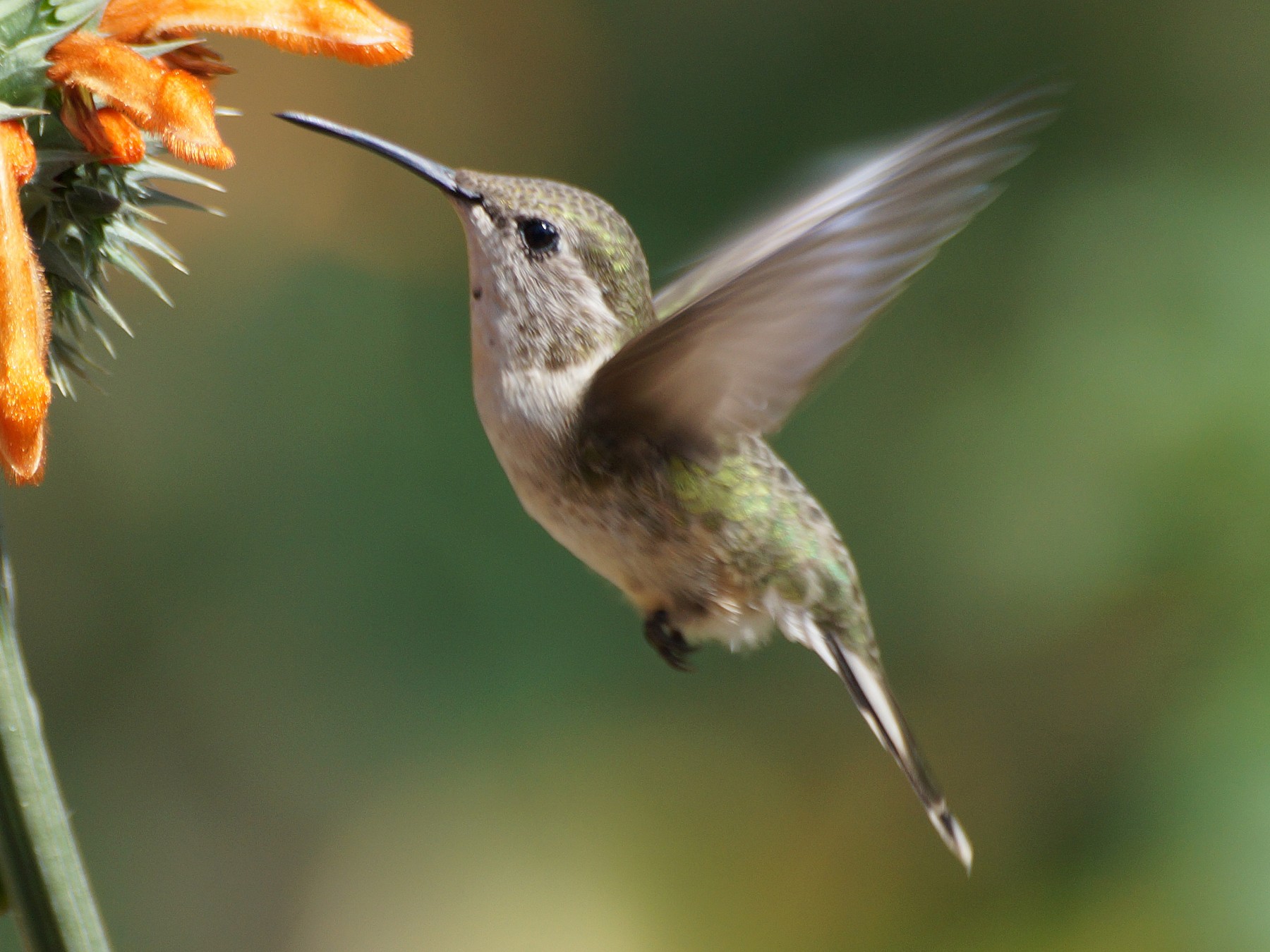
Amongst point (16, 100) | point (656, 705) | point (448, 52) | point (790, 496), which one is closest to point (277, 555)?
point (656, 705)

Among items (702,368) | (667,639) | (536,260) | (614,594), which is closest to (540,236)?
(536,260)

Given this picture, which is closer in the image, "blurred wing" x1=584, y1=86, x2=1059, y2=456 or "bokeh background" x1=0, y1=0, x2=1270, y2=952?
"blurred wing" x1=584, y1=86, x2=1059, y2=456

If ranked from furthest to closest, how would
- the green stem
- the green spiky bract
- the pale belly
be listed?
the pale belly → the green spiky bract → the green stem

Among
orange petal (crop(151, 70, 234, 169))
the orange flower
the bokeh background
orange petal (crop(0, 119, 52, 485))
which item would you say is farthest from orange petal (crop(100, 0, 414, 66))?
the bokeh background

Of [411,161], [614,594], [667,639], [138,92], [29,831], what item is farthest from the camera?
[614,594]

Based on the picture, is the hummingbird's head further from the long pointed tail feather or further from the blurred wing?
the long pointed tail feather

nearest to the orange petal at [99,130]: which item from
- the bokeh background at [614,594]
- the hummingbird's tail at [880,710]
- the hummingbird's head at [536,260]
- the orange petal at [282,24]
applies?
the orange petal at [282,24]

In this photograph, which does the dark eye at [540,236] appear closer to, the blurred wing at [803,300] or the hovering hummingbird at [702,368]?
the hovering hummingbird at [702,368]

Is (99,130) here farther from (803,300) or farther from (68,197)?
(803,300)
